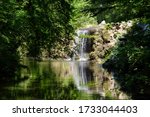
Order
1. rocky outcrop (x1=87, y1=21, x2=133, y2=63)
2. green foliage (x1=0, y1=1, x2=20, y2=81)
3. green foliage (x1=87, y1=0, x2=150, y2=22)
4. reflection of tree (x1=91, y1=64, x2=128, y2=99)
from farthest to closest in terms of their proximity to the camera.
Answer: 1. rocky outcrop (x1=87, y1=21, x2=133, y2=63)
2. green foliage (x1=0, y1=1, x2=20, y2=81)
3. reflection of tree (x1=91, y1=64, x2=128, y2=99)
4. green foliage (x1=87, y1=0, x2=150, y2=22)

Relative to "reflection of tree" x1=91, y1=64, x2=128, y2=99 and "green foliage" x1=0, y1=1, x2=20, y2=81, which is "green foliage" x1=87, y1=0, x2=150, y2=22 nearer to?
"reflection of tree" x1=91, y1=64, x2=128, y2=99

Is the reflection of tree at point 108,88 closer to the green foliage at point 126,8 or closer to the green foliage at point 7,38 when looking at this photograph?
the green foliage at point 126,8

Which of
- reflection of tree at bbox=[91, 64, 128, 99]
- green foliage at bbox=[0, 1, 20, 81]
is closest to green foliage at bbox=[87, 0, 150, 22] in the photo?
reflection of tree at bbox=[91, 64, 128, 99]

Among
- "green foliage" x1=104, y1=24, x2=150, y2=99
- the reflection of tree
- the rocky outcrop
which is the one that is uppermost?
the rocky outcrop

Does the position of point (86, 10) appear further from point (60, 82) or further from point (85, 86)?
point (60, 82)

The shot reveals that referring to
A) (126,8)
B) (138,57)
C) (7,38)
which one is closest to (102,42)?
(7,38)

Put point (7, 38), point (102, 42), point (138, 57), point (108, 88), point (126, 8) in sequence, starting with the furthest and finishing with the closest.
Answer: point (102, 42) → point (108, 88) → point (7, 38) → point (126, 8) → point (138, 57)

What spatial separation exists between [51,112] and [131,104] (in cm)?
164

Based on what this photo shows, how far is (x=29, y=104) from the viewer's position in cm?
768

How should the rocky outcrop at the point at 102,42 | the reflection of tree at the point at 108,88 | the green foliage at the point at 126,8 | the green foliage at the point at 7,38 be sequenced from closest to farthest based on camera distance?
the green foliage at the point at 126,8 < the reflection of tree at the point at 108,88 < the green foliage at the point at 7,38 < the rocky outcrop at the point at 102,42

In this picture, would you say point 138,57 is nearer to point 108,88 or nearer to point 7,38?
point 108,88

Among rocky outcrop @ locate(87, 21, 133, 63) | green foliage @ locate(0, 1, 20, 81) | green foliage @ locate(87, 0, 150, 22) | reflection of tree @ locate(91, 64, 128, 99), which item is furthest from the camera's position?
rocky outcrop @ locate(87, 21, 133, 63)

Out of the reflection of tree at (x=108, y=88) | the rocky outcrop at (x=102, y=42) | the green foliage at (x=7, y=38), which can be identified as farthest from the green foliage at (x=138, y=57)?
the rocky outcrop at (x=102, y=42)

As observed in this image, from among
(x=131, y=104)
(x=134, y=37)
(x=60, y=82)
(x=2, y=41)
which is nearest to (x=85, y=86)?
(x=60, y=82)
